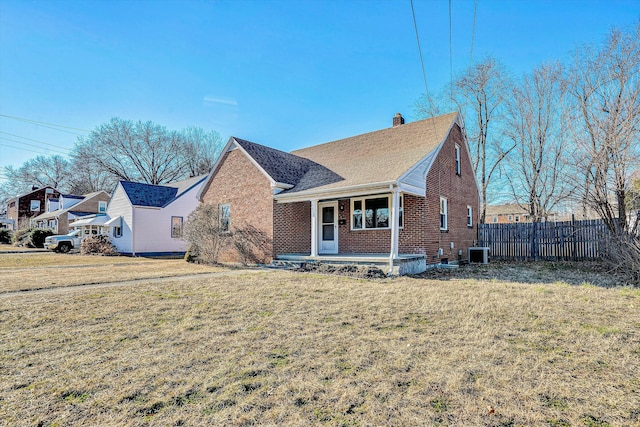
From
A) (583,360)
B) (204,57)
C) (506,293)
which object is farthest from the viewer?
(204,57)

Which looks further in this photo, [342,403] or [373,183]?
[373,183]

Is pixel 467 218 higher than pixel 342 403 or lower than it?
higher

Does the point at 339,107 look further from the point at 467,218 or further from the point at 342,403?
the point at 342,403

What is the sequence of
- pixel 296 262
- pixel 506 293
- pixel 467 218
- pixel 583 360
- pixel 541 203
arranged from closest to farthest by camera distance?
1. pixel 583 360
2. pixel 506 293
3. pixel 296 262
4. pixel 467 218
5. pixel 541 203

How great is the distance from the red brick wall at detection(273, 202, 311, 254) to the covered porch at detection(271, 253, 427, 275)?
2.73 ft

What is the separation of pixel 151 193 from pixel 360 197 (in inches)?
663

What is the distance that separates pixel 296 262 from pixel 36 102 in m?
23.9

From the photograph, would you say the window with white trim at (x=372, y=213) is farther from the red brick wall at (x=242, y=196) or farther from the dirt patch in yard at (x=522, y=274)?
the red brick wall at (x=242, y=196)

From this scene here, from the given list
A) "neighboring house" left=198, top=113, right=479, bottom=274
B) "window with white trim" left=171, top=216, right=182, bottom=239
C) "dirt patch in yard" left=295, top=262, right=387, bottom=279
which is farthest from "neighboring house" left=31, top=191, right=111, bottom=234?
"dirt patch in yard" left=295, top=262, right=387, bottom=279

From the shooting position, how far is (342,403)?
273 centimetres

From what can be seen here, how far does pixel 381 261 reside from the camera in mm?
10258

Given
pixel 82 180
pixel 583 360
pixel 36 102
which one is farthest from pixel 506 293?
pixel 82 180

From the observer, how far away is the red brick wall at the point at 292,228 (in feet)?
43.3

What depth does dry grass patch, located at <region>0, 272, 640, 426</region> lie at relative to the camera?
2.61 metres
